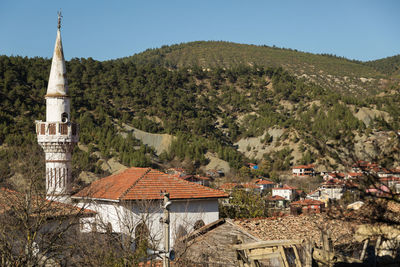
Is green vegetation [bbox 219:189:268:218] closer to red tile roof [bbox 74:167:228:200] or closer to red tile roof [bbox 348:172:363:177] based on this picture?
red tile roof [bbox 74:167:228:200]

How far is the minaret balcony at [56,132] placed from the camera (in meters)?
24.1

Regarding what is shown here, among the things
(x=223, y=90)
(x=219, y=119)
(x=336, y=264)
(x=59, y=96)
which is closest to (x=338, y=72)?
(x=223, y=90)

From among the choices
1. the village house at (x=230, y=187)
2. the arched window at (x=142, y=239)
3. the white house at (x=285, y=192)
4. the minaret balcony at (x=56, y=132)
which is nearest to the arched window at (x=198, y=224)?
the arched window at (x=142, y=239)

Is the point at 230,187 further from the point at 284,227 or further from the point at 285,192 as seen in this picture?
the point at 284,227

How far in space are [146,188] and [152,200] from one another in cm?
93

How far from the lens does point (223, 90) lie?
14538 cm

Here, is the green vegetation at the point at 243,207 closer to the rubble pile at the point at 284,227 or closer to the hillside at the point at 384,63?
the rubble pile at the point at 284,227

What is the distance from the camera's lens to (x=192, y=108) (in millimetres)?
126625

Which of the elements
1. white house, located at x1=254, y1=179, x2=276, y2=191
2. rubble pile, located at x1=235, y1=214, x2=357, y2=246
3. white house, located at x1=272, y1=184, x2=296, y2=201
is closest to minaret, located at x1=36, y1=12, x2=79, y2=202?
rubble pile, located at x1=235, y1=214, x2=357, y2=246

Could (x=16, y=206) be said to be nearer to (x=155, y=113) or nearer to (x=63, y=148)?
(x=63, y=148)

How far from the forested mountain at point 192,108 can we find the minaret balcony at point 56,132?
2778cm

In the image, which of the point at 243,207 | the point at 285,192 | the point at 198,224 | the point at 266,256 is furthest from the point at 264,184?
the point at 266,256

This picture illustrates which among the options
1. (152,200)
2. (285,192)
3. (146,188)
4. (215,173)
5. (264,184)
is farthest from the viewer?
(215,173)

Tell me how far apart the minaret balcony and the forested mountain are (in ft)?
91.1
